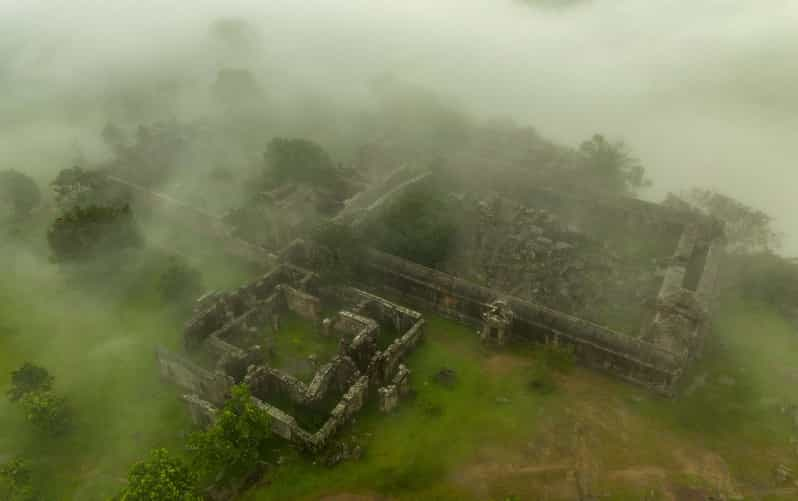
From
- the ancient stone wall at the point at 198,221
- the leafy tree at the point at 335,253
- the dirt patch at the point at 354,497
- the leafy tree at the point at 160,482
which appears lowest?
the dirt patch at the point at 354,497

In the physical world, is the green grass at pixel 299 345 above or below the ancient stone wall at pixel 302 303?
below

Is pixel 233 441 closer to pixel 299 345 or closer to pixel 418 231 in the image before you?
pixel 299 345

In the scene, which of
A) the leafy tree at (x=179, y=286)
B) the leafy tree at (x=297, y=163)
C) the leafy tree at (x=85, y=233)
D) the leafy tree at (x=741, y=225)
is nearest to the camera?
the leafy tree at (x=179, y=286)

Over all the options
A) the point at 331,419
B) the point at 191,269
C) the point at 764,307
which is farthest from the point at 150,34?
the point at 764,307

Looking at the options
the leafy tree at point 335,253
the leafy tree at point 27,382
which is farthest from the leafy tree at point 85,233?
the leafy tree at point 335,253

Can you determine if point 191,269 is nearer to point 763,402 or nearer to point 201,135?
point 201,135

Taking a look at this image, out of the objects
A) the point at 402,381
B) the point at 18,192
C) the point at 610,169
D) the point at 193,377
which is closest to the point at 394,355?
the point at 402,381

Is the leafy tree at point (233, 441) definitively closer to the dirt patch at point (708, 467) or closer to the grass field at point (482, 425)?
the grass field at point (482, 425)

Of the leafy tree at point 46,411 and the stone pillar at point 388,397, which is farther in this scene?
the stone pillar at point 388,397
